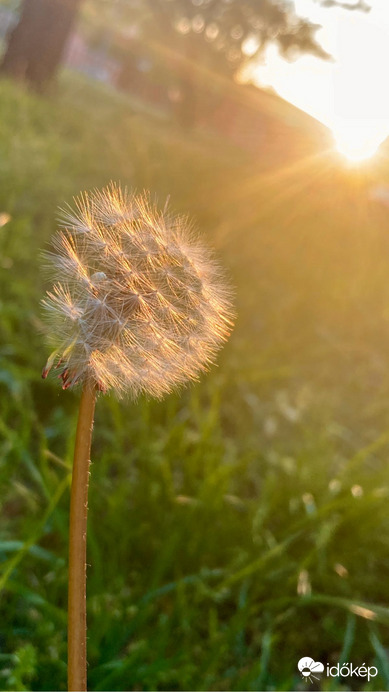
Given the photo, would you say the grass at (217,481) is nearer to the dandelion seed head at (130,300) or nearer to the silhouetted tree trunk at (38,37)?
the dandelion seed head at (130,300)

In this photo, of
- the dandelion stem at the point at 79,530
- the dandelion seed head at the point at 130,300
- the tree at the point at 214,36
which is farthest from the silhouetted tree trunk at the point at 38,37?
the dandelion stem at the point at 79,530

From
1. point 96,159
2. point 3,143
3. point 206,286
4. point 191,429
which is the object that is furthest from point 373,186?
point 206,286

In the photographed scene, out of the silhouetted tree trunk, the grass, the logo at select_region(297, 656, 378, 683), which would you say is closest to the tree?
the silhouetted tree trunk

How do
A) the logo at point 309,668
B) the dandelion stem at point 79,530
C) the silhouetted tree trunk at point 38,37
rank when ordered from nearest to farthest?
the dandelion stem at point 79,530, the logo at point 309,668, the silhouetted tree trunk at point 38,37

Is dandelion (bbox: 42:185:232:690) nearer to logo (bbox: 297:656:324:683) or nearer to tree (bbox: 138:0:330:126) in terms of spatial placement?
logo (bbox: 297:656:324:683)

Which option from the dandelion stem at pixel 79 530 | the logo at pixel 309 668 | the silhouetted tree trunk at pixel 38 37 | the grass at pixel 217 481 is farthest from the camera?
the silhouetted tree trunk at pixel 38 37

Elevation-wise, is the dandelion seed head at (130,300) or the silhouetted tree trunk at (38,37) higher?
the dandelion seed head at (130,300)
